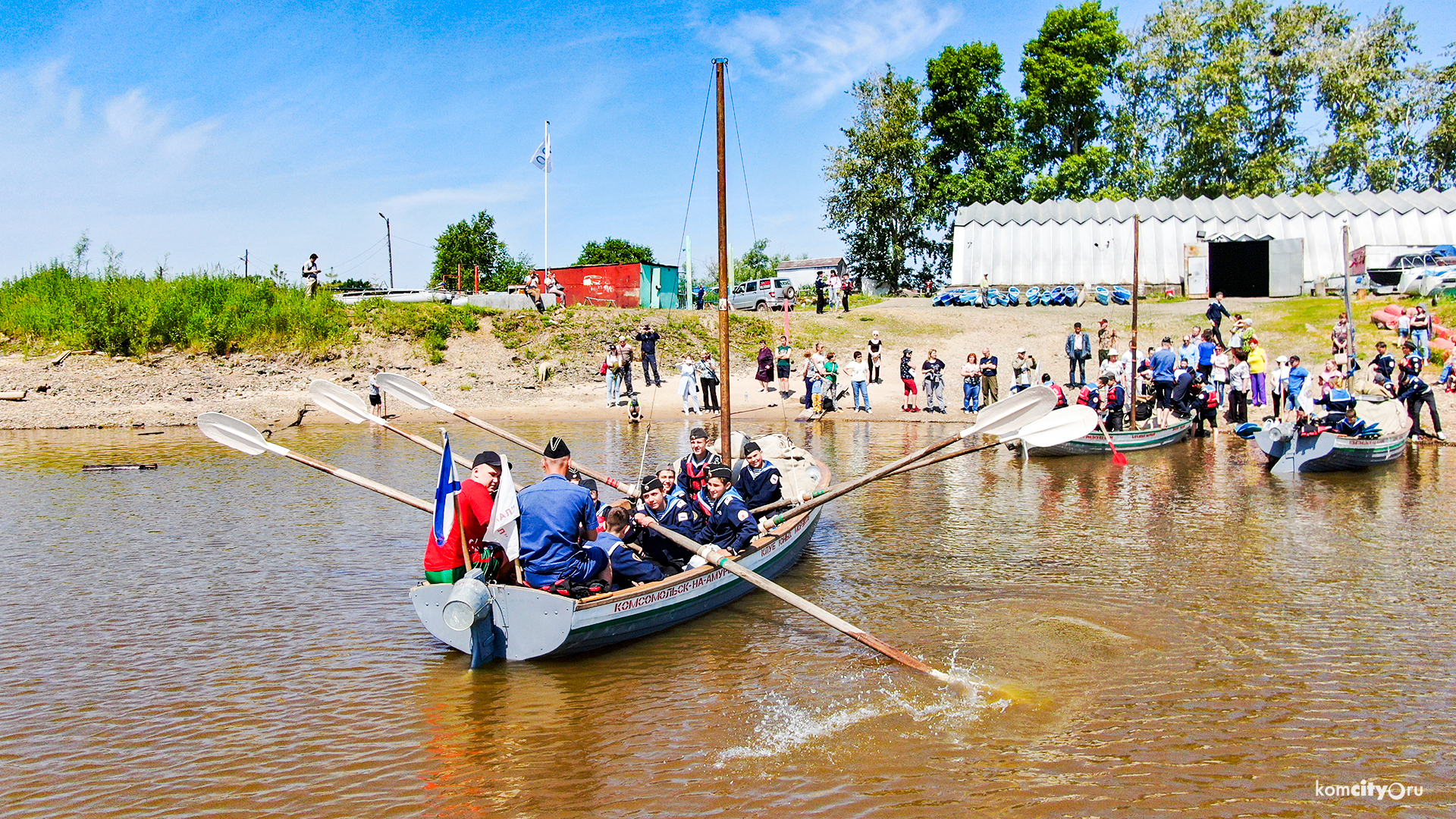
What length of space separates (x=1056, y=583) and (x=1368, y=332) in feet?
80.1

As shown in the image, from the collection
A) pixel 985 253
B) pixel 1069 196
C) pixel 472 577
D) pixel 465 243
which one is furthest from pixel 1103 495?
pixel 465 243

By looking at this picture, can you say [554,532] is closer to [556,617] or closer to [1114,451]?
[556,617]

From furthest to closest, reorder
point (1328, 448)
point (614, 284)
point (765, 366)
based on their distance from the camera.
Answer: point (614, 284) < point (765, 366) < point (1328, 448)

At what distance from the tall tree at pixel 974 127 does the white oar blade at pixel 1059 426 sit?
44.9 metres

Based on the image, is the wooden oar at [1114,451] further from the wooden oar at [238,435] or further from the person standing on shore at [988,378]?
the wooden oar at [238,435]

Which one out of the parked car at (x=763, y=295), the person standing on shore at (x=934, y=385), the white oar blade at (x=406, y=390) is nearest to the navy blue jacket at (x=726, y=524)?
the white oar blade at (x=406, y=390)

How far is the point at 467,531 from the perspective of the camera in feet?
26.9

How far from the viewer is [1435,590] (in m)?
10.3

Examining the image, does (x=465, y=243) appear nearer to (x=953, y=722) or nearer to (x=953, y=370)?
(x=953, y=370)

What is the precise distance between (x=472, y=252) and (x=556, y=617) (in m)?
60.9

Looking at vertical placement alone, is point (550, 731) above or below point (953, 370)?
below

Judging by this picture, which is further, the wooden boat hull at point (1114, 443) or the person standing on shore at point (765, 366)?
the person standing on shore at point (765, 366)

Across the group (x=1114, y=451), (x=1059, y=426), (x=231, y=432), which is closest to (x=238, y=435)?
(x=231, y=432)

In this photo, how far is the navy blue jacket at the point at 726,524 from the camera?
10125mm
